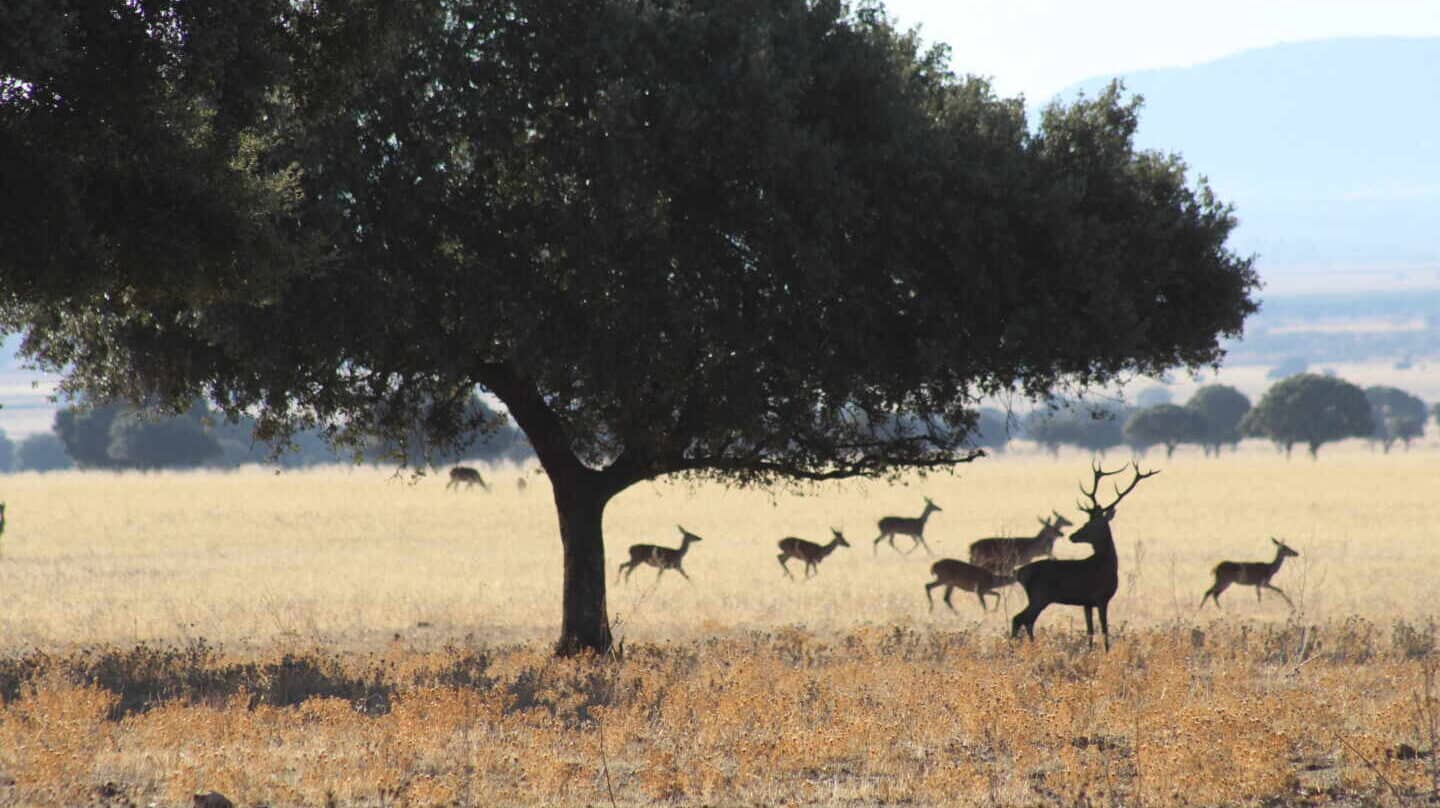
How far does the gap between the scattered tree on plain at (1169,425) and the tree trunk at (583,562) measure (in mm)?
111676

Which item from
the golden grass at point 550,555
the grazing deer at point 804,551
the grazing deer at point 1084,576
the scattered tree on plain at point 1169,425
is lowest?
the golden grass at point 550,555

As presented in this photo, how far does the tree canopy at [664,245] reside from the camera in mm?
17125

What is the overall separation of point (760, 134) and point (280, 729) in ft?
25.8

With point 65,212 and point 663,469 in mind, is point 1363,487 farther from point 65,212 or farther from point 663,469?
A: point 65,212

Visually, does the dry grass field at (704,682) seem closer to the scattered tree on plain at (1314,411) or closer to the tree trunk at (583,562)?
the tree trunk at (583,562)

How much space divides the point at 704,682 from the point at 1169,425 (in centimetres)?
11763

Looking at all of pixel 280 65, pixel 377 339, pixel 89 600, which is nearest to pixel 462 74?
pixel 377 339

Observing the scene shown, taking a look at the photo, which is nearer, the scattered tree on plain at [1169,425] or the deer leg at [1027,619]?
the deer leg at [1027,619]

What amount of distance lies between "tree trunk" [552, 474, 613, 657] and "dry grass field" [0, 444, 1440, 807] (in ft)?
2.89

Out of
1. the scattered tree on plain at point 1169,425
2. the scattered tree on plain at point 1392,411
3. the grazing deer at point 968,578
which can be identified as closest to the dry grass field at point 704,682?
the grazing deer at point 968,578

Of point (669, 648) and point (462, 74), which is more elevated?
point (462, 74)

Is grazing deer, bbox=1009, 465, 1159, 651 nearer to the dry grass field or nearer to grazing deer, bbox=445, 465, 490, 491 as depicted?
the dry grass field

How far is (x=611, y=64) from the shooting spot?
1711cm

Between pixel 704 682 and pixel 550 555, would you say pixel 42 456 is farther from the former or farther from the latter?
pixel 704 682
